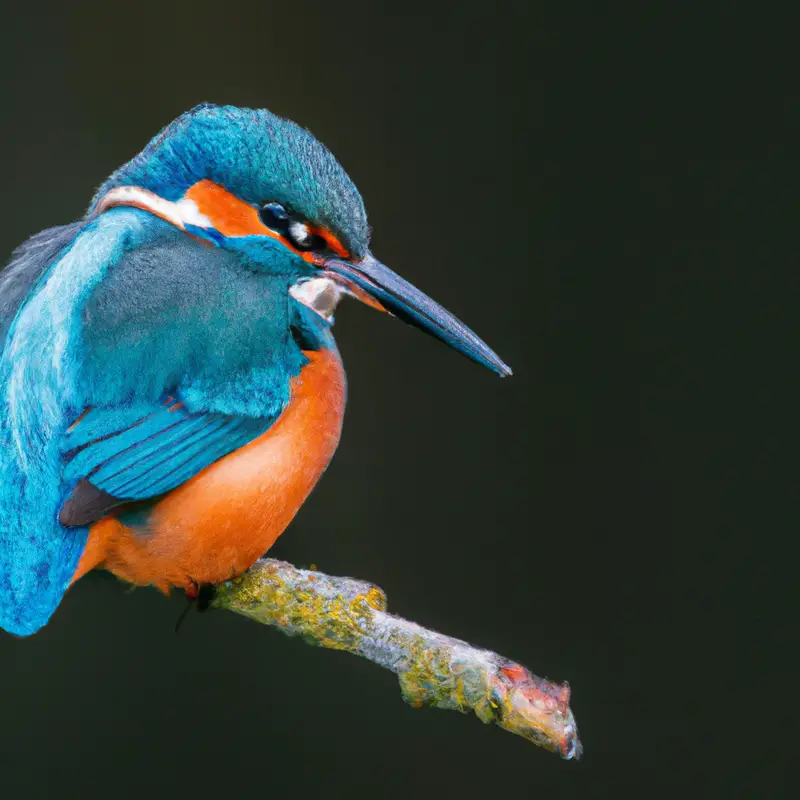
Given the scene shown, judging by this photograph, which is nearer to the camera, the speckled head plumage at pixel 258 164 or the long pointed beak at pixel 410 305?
the speckled head plumage at pixel 258 164

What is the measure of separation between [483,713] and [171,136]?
0.90m

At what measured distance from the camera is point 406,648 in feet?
5.17

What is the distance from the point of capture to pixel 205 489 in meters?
1.59

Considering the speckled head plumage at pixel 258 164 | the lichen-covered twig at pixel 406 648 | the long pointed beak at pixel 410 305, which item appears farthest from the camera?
the long pointed beak at pixel 410 305

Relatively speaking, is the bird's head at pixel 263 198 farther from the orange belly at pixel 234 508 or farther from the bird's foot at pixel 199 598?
the bird's foot at pixel 199 598

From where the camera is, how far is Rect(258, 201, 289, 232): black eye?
154 centimetres

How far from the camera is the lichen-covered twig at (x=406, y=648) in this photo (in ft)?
4.48

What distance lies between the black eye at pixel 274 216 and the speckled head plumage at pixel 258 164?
0.01m

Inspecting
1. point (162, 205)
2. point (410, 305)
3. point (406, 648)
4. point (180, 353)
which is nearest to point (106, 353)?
point (180, 353)

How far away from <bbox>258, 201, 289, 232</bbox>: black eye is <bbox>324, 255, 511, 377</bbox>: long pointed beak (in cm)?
9

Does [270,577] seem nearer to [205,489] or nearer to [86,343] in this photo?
[205,489]

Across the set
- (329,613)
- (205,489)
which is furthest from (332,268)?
(329,613)

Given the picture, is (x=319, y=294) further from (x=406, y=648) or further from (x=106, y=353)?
(x=406, y=648)

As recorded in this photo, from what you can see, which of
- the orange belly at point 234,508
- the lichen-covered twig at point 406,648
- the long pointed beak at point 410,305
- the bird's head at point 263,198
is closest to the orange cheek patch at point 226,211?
the bird's head at point 263,198
